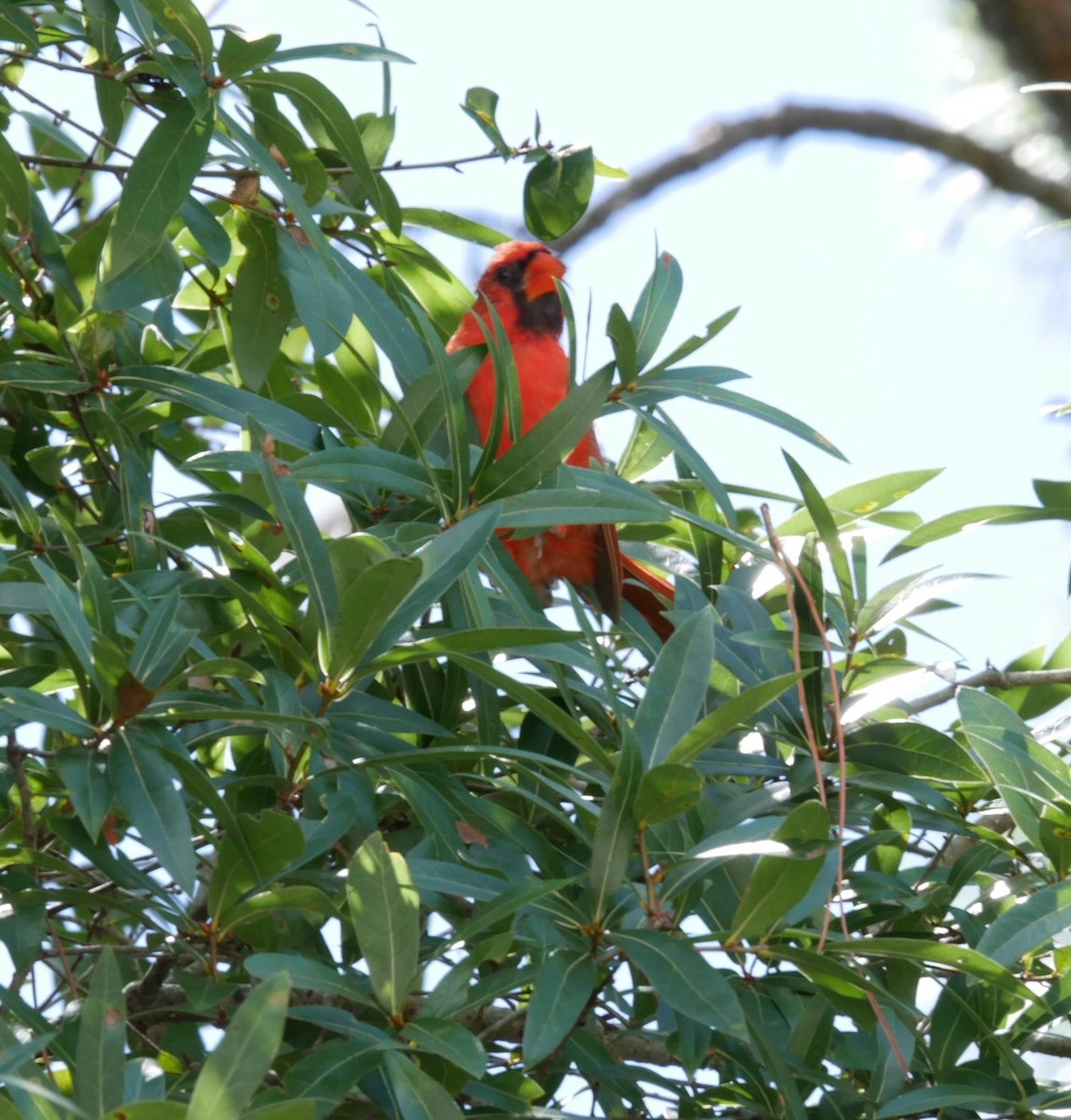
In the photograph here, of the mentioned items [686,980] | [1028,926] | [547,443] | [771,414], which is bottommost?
[1028,926]

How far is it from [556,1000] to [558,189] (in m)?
1.10

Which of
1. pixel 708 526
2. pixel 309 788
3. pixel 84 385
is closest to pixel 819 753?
pixel 708 526

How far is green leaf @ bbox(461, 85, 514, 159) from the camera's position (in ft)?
5.84

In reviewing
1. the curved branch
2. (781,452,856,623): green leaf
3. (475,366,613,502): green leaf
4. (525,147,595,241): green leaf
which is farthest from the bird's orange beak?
the curved branch

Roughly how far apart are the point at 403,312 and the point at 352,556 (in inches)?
22.3

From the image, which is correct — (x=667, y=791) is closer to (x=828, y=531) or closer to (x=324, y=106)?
(x=828, y=531)

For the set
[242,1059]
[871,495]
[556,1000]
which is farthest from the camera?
[871,495]

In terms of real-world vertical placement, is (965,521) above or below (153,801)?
below

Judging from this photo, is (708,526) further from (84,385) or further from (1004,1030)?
(84,385)

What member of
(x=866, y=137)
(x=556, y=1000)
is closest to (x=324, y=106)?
(x=556, y=1000)

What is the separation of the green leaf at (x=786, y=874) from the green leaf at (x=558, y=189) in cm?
100

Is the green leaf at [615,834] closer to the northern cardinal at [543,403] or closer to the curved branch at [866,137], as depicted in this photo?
the northern cardinal at [543,403]

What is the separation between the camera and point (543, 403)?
2.67 metres

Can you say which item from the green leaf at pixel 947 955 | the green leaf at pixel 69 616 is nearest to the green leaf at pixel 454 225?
the green leaf at pixel 69 616
